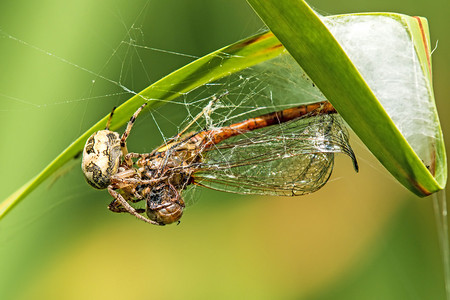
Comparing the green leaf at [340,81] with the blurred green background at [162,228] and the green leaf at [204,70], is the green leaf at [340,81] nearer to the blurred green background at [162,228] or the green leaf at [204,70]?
the green leaf at [204,70]

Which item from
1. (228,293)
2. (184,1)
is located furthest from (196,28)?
(228,293)

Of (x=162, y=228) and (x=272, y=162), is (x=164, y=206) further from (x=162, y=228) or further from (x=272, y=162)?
(x=162, y=228)

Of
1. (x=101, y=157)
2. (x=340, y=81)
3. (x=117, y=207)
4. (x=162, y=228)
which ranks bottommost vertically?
(x=162, y=228)

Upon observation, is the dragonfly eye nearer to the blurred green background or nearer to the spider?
the spider

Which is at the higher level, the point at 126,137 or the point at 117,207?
the point at 126,137

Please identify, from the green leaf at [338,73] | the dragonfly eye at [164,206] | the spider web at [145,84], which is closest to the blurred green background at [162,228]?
the spider web at [145,84]

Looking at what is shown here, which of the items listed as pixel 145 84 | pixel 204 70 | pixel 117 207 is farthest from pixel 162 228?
pixel 204 70
